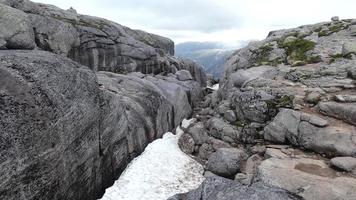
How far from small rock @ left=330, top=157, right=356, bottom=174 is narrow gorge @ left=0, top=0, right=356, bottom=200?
89mm

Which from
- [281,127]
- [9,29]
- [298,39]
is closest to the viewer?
[9,29]

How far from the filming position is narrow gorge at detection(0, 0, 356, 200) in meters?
16.0

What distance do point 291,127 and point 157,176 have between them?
11.3m

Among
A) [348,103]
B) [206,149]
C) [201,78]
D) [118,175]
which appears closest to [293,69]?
[348,103]

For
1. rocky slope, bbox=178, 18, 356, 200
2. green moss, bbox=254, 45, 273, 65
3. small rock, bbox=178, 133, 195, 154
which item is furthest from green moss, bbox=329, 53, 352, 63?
small rock, bbox=178, 133, 195, 154

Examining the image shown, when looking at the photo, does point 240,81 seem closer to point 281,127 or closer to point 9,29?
point 281,127

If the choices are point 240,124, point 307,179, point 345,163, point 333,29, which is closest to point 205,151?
point 240,124

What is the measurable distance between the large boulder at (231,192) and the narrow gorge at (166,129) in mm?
55

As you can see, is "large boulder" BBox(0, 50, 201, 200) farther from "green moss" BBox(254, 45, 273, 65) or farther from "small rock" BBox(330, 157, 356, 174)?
"green moss" BBox(254, 45, 273, 65)

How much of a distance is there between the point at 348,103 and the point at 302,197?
444 inches

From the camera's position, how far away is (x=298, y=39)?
47.8 meters

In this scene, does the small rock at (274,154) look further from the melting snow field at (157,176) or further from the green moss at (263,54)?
the green moss at (263,54)

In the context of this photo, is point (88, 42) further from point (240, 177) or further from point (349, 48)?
point (349, 48)

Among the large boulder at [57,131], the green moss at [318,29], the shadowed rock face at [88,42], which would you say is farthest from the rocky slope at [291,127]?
the shadowed rock face at [88,42]
